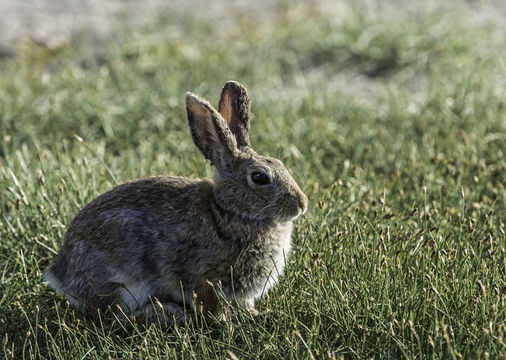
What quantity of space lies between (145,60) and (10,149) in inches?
89.0

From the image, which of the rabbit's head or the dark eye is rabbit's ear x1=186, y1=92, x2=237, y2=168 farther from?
the dark eye

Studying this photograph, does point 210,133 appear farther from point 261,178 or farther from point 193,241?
point 193,241

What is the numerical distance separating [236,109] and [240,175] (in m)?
0.49

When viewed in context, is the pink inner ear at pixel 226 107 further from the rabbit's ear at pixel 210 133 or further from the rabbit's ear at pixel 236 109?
the rabbit's ear at pixel 210 133

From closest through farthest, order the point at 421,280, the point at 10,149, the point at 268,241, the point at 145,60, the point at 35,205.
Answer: the point at 421,280, the point at 268,241, the point at 35,205, the point at 10,149, the point at 145,60

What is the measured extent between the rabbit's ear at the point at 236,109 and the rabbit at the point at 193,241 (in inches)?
7.0

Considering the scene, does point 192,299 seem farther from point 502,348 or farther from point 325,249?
point 502,348

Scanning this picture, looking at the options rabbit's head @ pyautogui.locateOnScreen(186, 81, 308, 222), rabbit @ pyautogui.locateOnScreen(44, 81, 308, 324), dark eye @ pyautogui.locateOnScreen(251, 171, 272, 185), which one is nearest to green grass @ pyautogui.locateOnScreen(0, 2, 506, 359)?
rabbit @ pyautogui.locateOnScreen(44, 81, 308, 324)

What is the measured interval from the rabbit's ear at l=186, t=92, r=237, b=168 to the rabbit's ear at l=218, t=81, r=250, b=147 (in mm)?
168

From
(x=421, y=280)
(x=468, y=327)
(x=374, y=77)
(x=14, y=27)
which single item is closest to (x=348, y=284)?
(x=421, y=280)

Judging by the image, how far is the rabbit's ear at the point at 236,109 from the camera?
4945mm

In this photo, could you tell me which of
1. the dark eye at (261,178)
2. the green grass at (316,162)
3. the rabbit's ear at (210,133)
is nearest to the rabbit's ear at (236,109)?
the rabbit's ear at (210,133)

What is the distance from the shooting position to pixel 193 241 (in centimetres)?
468

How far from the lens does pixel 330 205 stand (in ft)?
18.4
